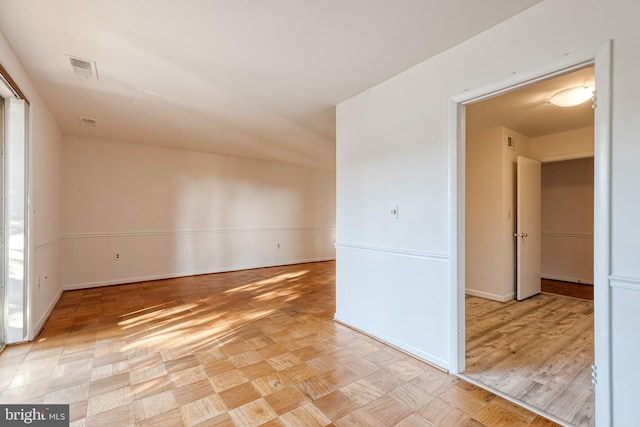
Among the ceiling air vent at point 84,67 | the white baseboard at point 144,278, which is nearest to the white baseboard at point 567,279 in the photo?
the white baseboard at point 144,278

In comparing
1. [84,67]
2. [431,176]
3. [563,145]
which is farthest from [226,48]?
[563,145]

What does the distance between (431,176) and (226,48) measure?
184 centimetres

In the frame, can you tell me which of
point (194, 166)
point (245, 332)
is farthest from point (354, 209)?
point (194, 166)

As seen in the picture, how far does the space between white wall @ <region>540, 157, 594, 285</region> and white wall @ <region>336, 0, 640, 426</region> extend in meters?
4.34

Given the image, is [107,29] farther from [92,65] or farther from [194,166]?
[194,166]

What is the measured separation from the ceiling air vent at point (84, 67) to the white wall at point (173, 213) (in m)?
2.69

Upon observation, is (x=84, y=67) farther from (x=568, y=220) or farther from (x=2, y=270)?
(x=568, y=220)

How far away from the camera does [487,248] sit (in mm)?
4168

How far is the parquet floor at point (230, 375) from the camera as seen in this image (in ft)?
5.59

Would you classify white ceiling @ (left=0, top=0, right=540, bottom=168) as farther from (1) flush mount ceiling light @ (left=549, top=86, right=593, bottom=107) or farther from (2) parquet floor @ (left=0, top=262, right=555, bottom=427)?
(2) parquet floor @ (left=0, top=262, right=555, bottom=427)

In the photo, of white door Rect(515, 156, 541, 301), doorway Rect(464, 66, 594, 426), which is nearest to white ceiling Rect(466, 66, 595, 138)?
doorway Rect(464, 66, 594, 426)

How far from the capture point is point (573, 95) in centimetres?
265

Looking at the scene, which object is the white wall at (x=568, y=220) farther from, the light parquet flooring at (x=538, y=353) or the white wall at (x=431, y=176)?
the white wall at (x=431, y=176)

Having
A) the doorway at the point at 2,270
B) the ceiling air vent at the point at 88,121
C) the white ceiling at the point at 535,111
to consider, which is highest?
the ceiling air vent at the point at 88,121
